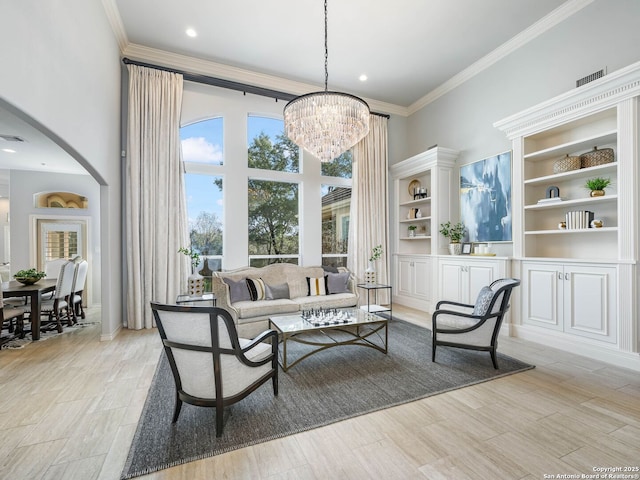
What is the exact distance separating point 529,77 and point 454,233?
2494mm

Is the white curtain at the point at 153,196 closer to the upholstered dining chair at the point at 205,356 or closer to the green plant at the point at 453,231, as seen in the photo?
the upholstered dining chair at the point at 205,356

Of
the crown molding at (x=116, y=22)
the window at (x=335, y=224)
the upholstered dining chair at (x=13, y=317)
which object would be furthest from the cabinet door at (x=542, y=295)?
the upholstered dining chair at (x=13, y=317)

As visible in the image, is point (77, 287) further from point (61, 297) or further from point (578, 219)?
point (578, 219)

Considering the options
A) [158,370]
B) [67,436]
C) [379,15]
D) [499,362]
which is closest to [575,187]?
[499,362]

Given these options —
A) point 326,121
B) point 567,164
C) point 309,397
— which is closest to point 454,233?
point 567,164

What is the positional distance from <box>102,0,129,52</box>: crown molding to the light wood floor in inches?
165

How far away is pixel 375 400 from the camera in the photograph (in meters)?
2.39

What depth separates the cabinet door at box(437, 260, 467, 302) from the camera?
4660 mm

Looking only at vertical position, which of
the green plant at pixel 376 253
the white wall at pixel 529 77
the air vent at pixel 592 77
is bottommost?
the green plant at pixel 376 253

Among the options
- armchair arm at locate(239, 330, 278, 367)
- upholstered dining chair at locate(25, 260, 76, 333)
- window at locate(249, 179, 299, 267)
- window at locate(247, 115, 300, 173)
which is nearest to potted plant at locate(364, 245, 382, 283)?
window at locate(249, 179, 299, 267)

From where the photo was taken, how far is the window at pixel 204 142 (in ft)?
16.0

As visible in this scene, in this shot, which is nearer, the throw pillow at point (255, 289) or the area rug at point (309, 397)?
the area rug at point (309, 397)

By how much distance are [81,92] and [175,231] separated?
208 centimetres

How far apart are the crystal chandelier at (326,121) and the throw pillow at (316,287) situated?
Answer: 6.92 feet
